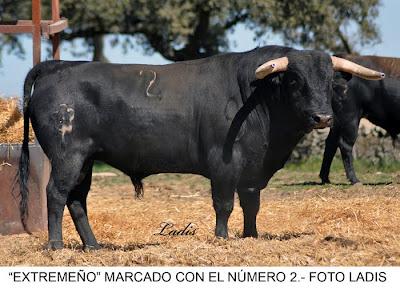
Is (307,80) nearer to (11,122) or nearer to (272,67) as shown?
(272,67)

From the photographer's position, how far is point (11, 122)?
1081cm

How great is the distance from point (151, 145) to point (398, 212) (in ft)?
10.9

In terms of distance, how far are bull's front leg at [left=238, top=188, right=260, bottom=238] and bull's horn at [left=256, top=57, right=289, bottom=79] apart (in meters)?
1.15

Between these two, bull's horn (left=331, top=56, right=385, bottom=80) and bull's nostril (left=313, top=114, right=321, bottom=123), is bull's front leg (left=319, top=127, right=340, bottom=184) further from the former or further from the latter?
bull's nostril (left=313, top=114, right=321, bottom=123)

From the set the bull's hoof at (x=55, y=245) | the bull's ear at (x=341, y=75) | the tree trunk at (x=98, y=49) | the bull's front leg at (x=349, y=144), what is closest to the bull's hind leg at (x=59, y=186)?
the bull's hoof at (x=55, y=245)

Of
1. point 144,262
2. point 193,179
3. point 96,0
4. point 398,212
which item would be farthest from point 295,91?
point 96,0

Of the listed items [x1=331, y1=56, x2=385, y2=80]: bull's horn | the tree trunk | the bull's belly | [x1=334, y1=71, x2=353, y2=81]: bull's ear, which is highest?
[x1=331, y1=56, x2=385, y2=80]: bull's horn

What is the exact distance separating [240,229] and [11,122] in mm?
2801

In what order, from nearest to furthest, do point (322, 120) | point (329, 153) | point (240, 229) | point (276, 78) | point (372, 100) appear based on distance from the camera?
point (322, 120) < point (276, 78) < point (240, 229) < point (372, 100) < point (329, 153)

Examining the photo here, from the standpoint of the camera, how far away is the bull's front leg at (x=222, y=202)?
8719 millimetres

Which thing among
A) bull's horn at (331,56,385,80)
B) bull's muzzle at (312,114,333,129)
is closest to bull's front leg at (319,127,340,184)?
bull's horn at (331,56,385,80)

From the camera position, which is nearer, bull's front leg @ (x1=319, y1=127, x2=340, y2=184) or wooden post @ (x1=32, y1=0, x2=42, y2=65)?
wooden post @ (x1=32, y1=0, x2=42, y2=65)

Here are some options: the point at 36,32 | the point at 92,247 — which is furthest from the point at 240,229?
the point at 36,32

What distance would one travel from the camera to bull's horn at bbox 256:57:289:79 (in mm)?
8477
